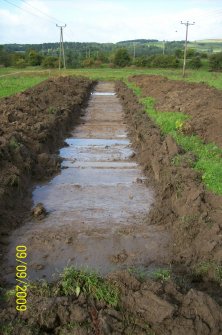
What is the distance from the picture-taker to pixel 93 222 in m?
8.66

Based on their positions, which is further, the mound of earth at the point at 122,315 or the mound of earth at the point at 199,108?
the mound of earth at the point at 199,108

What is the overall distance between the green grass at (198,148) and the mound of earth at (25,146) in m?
3.81

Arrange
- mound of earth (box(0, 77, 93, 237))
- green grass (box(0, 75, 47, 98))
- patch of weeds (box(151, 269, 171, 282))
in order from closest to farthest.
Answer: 1. patch of weeds (box(151, 269, 171, 282))
2. mound of earth (box(0, 77, 93, 237))
3. green grass (box(0, 75, 47, 98))

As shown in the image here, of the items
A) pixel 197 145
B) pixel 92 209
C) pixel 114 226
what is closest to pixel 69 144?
pixel 197 145

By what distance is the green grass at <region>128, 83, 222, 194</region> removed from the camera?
971 centimetres

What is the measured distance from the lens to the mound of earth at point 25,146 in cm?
924

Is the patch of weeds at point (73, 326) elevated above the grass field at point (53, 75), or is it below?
above

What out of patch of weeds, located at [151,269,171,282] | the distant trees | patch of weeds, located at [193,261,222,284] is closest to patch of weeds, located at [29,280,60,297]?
patch of weeds, located at [151,269,171,282]

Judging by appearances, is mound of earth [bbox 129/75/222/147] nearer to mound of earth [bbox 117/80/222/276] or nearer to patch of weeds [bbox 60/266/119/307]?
mound of earth [bbox 117/80/222/276]

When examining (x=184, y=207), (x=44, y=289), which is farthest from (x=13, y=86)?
(x=44, y=289)

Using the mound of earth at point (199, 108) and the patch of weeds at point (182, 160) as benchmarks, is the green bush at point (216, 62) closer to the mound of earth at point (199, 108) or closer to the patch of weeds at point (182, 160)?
the mound of earth at point (199, 108)

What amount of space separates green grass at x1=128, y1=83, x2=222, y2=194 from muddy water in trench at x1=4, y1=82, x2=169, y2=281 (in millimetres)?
1426

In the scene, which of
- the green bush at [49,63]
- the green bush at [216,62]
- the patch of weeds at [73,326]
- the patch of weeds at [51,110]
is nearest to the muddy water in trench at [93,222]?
the patch of weeds at [73,326]

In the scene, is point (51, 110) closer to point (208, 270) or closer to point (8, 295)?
point (208, 270)
